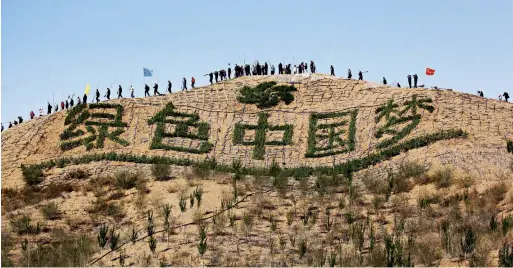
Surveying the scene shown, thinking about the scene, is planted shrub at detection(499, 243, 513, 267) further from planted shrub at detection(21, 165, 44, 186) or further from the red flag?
the red flag

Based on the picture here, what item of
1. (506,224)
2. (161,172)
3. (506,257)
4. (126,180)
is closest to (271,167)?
(161,172)

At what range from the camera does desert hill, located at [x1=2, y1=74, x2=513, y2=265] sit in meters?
23.6

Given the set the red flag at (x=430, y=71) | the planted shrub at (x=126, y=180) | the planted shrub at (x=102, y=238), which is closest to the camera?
the planted shrub at (x=102, y=238)

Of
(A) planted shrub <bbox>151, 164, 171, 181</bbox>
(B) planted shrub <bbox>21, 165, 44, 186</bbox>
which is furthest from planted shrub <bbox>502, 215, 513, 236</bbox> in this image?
(B) planted shrub <bbox>21, 165, 44, 186</bbox>

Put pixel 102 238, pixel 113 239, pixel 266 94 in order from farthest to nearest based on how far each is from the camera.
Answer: pixel 266 94 → pixel 102 238 → pixel 113 239

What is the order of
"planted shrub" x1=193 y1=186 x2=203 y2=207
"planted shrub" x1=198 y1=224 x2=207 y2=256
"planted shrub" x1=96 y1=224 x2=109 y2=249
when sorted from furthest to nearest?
"planted shrub" x1=193 y1=186 x2=203 y2=207
"planted shrub" x1=96 y1=224 x2=109 y2=249
"planted shrub" x1=198 y1=224 x2=207 y2=256

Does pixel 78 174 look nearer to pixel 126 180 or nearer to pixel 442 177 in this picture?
pixel 126 180

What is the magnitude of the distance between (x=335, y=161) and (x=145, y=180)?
10225 mm

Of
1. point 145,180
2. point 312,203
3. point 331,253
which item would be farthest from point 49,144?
point 331,253

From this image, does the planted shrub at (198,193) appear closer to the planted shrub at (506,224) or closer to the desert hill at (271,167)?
the desert hill at (271,167)

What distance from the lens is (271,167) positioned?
114ft

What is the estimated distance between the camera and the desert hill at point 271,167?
23.6 metres

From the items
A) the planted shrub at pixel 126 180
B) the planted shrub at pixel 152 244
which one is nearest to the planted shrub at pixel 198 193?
the planted shrub at pixel 126 180

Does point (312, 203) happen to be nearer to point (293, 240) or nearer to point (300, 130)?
point (293, 240)
